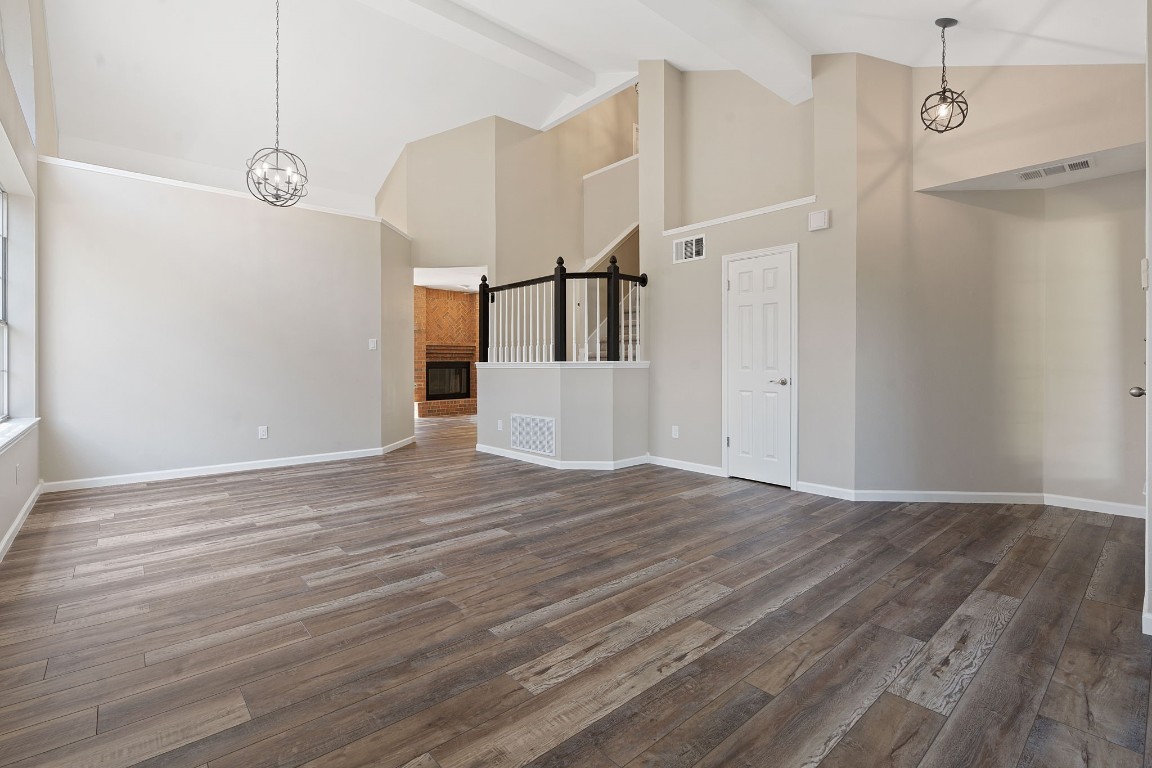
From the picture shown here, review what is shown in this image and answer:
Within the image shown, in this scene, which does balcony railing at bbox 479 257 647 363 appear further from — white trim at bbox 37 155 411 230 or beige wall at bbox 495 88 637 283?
white trim at bbox 37 155 411 230

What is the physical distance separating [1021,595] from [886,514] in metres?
1.34

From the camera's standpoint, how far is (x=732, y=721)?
1.66m

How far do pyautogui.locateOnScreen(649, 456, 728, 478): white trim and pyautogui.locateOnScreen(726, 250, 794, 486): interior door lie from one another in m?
0.13

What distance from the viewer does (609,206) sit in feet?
27.7

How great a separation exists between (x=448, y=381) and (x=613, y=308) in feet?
21.4

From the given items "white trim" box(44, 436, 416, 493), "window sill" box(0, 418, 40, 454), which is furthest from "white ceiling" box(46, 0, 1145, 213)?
"white trim" box(44, 436, 416, 493)

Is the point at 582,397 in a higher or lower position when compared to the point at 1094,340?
lower

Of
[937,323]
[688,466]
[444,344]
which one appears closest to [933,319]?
[937,323]

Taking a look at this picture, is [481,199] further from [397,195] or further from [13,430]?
[13,430]

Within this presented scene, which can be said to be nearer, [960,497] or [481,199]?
[960,497]

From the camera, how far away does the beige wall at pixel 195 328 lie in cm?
458

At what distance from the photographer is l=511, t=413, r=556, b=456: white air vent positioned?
19.2 ft

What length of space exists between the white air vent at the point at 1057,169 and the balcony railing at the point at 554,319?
3.20m

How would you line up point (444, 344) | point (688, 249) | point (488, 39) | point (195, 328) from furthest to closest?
point (444, 344) → point (488, 39) → point (688, 249) → point (195, 328)
